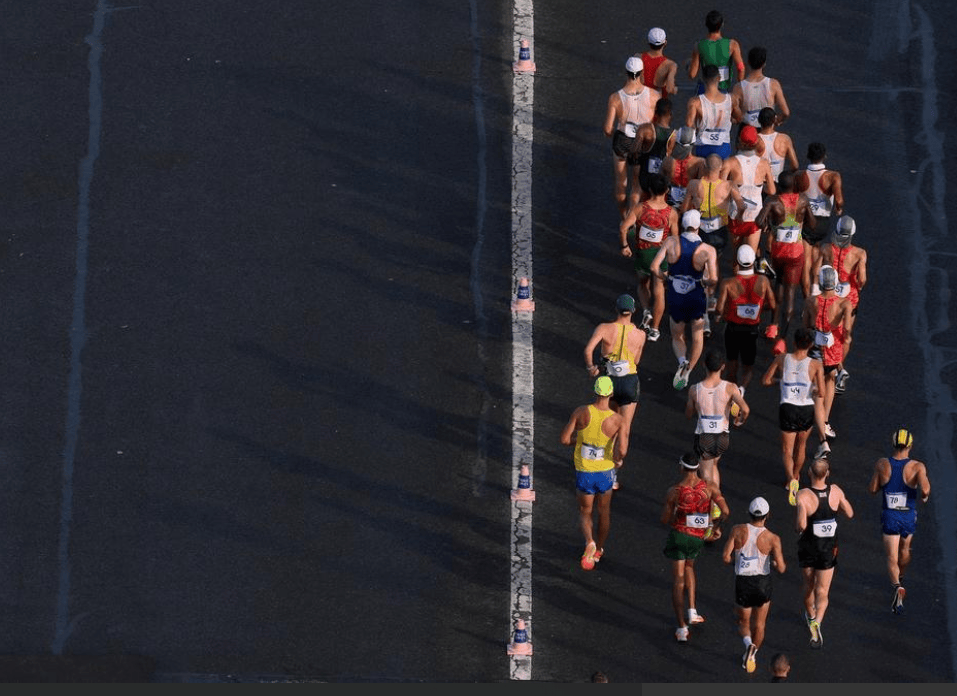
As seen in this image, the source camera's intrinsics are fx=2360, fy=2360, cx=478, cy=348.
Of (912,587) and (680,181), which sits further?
(680,181)

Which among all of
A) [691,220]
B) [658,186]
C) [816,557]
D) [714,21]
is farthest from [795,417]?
[714,21]

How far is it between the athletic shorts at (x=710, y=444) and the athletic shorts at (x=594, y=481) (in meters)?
0.79

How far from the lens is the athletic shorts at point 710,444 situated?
2092 centimetres

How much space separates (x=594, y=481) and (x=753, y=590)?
1767 millimetres

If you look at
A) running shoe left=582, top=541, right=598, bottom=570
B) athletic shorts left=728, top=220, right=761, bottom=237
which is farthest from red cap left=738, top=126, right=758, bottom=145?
running shoe left=582, top=541, right=598, bottom=570

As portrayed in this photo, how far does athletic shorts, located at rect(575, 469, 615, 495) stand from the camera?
20859 millimetres

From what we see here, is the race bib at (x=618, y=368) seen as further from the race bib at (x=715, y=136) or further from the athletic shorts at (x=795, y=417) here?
the race bib at (x=715, y=136)

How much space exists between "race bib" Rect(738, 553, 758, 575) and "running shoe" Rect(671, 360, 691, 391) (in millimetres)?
3259

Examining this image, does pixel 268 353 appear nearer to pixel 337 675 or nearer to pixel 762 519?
pixel 337 675

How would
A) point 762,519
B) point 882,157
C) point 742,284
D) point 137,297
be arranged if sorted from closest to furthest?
point 762,519 < point 742,284 < point 137,297 < point 882,157

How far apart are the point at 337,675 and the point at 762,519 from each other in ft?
12.7

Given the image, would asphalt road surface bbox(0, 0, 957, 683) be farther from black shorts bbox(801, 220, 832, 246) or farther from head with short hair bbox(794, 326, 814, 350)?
head with short hair bbox(794, 326, 814, 350)

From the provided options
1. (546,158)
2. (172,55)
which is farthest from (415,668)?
(172,55)

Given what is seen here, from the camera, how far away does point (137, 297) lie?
23.8 meters
